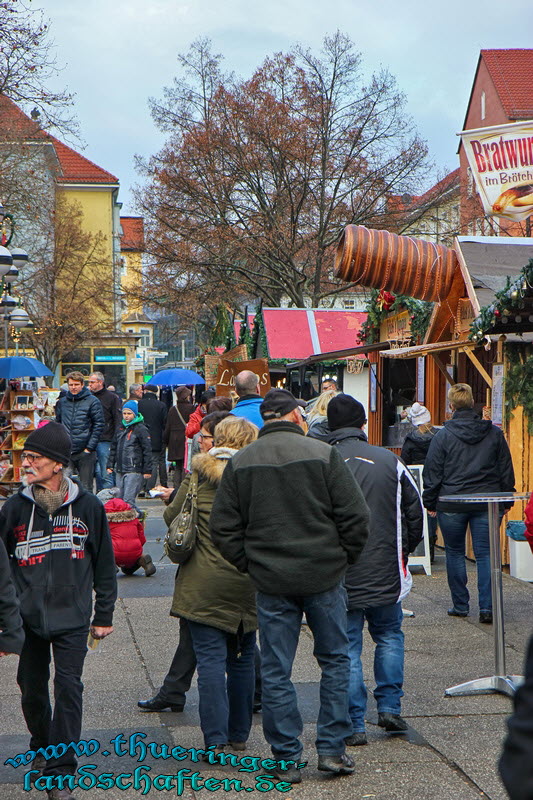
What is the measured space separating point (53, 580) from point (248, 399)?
4041 mm

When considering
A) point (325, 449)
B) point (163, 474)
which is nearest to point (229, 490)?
point (325, 449)

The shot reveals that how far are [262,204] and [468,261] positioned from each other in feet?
60.4

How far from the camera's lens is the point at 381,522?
17.5 ft

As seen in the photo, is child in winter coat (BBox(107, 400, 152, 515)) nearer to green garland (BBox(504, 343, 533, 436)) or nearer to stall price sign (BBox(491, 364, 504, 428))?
stall price sign (BBox(491, 364, 504, 428))

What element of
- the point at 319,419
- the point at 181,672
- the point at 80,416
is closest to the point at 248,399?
the point at 319,419

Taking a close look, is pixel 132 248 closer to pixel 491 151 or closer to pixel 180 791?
pixel 491 151

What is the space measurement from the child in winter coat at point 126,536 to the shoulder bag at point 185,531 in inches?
186

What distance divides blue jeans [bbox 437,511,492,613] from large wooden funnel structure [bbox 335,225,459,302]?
15.1 feet

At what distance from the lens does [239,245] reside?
1147 inches

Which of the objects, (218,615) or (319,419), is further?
(319,419)

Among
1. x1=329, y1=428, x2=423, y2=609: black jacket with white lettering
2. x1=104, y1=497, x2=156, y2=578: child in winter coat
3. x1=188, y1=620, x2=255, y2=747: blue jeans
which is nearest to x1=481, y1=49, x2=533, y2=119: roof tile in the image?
x1=104, y1=497, x2=156, y2=578: child in winter coat

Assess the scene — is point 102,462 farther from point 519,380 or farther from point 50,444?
point 50,444

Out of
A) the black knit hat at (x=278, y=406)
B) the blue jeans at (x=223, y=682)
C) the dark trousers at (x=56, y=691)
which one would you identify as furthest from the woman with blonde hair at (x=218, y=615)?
the dark trousers at (x=56, y=691)

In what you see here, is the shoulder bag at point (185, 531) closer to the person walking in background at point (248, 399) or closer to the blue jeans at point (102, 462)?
the person walking in background at point (248, 399)
